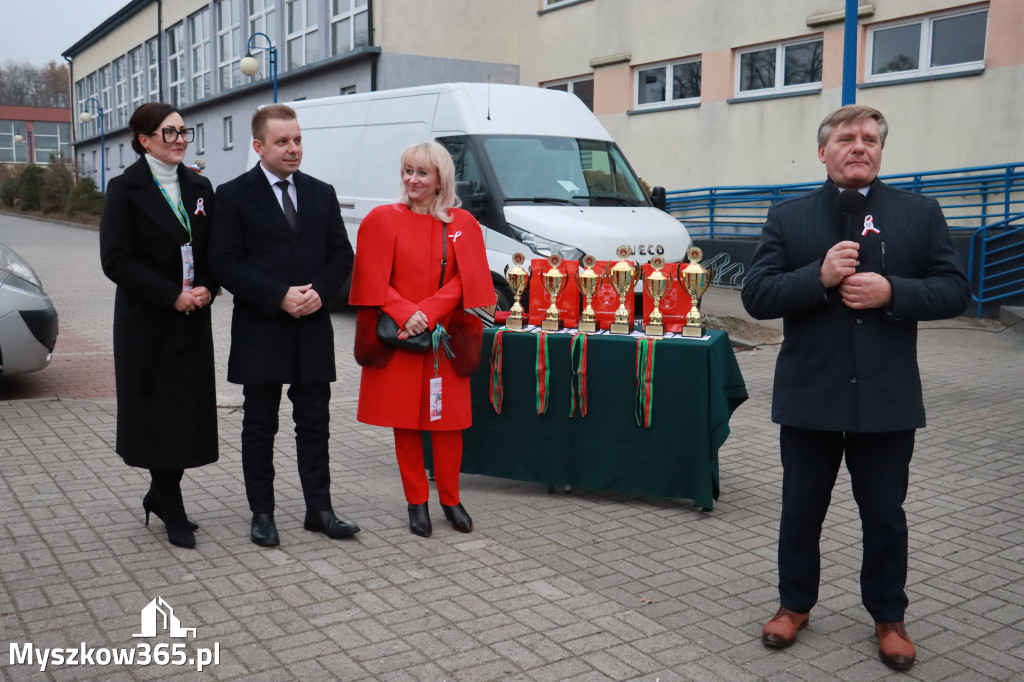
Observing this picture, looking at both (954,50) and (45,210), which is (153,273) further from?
(45,210)

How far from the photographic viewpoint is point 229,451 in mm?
6738

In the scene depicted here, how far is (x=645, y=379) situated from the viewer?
540 cm

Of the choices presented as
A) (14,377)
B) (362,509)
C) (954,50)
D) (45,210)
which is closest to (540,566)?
(362,509)

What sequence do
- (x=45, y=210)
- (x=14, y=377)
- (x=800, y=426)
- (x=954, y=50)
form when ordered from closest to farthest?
(x=800, y=426) < (x=14, y=377) < (x=954, y=50) < (x=45, y=210)

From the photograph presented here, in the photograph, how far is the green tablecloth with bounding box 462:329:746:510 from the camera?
5.32m

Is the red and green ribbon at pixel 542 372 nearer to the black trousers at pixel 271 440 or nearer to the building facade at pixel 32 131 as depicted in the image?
the black trousers at pixel 271 440

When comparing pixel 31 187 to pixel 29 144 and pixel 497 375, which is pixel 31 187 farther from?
pixel 29 144

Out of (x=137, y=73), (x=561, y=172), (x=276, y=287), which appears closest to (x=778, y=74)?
(x=561, y=172)

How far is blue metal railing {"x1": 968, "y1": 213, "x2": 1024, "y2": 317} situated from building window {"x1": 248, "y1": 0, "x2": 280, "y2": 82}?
21.5m

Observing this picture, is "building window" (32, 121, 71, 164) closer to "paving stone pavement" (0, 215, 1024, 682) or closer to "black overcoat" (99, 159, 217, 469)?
"paving stone pavement" (0, 215, 1024, 682)

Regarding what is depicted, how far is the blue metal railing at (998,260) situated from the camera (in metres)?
12.9

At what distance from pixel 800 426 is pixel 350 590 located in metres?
1.97

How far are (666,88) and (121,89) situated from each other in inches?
1435

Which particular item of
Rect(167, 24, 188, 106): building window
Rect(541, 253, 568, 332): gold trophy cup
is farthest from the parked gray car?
Rect(167, 24, 188, 106): building window
